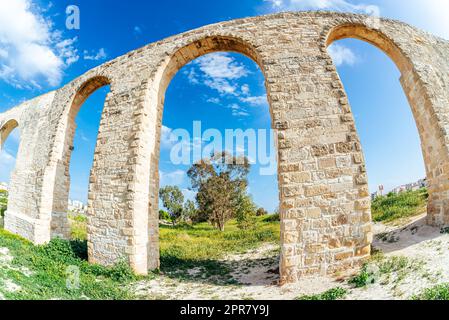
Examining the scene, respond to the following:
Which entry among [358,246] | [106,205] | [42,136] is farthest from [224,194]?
[358,246]

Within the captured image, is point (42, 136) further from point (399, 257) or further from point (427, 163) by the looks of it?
point (427, 163)

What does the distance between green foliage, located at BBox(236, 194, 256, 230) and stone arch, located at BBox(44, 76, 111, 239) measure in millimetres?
13009

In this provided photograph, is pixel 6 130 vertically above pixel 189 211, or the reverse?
pixel 6 130

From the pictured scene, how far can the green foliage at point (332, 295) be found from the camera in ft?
13.7

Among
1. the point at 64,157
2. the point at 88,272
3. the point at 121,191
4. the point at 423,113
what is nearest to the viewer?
the point at 88,272

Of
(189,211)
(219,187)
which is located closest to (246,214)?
(219,187)

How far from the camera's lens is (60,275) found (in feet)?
18.6

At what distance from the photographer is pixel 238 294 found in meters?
5.12

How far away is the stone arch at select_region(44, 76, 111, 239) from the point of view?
949 cm

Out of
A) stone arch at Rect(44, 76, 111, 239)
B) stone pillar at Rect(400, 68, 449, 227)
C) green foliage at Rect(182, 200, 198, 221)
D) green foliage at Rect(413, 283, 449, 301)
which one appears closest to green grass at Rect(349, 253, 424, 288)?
green foliage at Rect(413, 283, 449, 301)

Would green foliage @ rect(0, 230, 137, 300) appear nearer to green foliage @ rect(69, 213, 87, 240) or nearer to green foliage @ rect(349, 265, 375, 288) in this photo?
green foliage @ rect(69, 213, 87, 240)

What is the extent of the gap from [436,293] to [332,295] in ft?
4.71

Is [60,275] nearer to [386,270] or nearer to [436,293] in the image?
[386,270]
